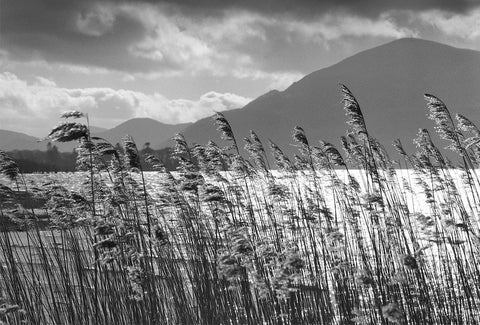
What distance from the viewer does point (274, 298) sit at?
18.5ft

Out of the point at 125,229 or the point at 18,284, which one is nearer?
the point at 18,284

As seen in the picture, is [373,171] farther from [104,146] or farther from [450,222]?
[104,146]

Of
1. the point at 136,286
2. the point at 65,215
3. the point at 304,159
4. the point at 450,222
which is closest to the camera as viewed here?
the point at 136,286

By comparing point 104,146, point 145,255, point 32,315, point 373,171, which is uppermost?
point 104,146

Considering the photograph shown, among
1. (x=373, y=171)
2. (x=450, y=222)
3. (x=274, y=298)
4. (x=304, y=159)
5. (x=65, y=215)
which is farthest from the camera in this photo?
(x=304, y=159)

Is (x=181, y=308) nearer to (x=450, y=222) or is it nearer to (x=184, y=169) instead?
(x=184, y=169)

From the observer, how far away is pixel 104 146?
5223 millimetres

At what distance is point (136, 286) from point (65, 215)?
2.88 meters

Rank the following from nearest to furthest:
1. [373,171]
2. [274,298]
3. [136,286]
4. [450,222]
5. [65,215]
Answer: [136,286] < [274,298] < [450,222] < [373,171] < [65,215]

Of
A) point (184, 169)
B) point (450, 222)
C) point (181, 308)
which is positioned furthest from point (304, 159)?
point (181, 308)

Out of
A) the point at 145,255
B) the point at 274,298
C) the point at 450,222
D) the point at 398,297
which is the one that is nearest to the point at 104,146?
the point at 145,255

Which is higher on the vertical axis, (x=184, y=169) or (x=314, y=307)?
(x=184, y=169)

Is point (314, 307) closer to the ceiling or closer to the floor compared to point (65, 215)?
closer to the floor

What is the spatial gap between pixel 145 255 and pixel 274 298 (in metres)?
1.59
